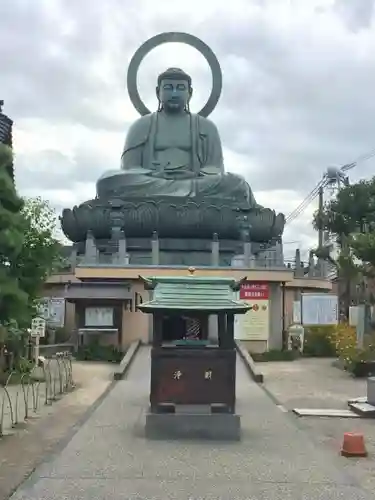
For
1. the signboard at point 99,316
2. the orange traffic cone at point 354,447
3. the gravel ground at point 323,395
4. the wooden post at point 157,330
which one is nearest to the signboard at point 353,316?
the gravel ground at point 323,395

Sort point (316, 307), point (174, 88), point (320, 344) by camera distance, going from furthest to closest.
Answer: point (174, 88)
point (320, 344)
point (316, 307)

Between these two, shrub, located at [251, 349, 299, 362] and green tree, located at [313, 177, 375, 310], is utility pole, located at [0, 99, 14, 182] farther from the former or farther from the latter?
green tree, located at [313, 177, 375, 310]

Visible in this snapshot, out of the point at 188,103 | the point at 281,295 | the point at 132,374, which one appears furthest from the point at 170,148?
the point at 132,374

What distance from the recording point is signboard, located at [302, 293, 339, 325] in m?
21.5

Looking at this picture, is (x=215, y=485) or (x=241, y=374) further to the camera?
(x=241, y=374)

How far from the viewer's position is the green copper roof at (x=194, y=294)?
984cm

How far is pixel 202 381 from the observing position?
389 inches

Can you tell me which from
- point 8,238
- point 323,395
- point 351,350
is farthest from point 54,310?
point 8,238

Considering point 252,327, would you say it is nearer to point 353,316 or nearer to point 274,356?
point 274,356

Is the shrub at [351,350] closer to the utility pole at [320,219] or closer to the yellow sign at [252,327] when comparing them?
the yellow sign at [252,327]

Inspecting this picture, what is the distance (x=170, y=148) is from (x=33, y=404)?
18.1 m

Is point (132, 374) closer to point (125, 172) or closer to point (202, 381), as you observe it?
point (202, 381)

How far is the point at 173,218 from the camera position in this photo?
26.7 metres

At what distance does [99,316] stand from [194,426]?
1290cm
